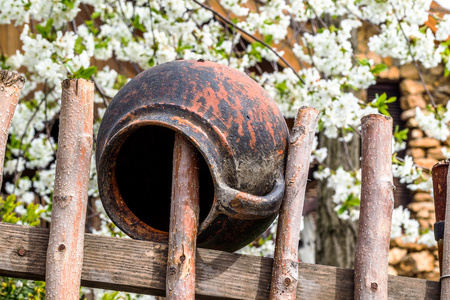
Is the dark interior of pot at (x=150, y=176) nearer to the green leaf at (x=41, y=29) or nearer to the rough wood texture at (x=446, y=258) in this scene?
the rough wood texture at (x=446, y=258)

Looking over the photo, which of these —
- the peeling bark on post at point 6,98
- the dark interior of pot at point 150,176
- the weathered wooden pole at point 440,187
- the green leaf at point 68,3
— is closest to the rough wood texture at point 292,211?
the dark interior of pot at point 150,176

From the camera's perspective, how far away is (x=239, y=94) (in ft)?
5.11

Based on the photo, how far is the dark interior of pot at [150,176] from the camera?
175cm

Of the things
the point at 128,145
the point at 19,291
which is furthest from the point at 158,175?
the point at 19,291

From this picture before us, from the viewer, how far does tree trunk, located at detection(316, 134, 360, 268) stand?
407cm

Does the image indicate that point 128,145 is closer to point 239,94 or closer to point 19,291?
point 239,94

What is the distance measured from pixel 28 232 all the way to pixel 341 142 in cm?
313

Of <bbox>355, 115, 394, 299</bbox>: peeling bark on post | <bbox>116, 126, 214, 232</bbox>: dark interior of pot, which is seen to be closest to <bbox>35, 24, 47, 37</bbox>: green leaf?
<bbox>116, 126, 214, 232</bbox>: dark interior of pot

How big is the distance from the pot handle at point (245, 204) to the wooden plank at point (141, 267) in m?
0.14

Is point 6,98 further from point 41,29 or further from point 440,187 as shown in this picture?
point 41,29

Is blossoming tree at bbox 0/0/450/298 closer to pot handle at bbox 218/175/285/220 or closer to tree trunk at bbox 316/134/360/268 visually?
tree trunk at bbox 316/134/360/268

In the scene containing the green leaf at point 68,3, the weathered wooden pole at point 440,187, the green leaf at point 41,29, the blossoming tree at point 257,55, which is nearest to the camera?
the weathered wooden pole at point 440,187

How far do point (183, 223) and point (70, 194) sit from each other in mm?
283

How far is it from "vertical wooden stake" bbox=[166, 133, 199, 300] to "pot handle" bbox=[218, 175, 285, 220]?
0.10m
